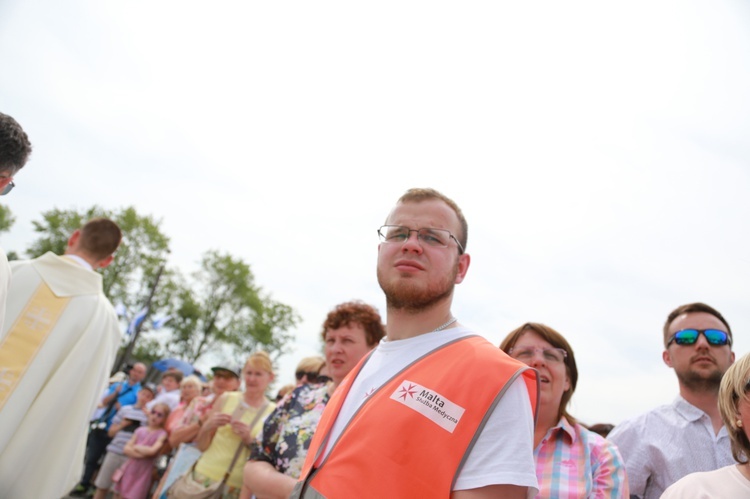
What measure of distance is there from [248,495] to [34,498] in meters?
1.54

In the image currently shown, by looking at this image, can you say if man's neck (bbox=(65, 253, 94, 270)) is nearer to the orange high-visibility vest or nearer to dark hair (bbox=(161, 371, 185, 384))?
the orange high-visibility vest

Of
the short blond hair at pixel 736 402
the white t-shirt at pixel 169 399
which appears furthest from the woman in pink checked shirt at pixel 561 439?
the white t-shirt at pixel 169 399

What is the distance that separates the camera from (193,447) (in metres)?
5.02

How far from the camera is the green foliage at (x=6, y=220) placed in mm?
44219

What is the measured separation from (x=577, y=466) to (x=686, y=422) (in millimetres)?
1073

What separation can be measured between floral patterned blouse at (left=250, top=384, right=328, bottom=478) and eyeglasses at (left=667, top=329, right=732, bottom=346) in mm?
2348

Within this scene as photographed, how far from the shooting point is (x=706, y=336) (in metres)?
3.34

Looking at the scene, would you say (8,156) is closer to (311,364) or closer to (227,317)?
(311,364)

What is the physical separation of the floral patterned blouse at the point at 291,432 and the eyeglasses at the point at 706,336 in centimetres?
235

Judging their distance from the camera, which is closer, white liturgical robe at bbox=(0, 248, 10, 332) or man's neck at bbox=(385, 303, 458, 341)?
man's neck at bbox=(385, 303, 458, 341)

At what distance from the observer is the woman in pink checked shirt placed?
2498 millimetres

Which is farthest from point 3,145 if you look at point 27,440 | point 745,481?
point 745,481

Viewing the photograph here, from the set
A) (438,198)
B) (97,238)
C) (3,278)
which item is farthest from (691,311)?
(97,238)

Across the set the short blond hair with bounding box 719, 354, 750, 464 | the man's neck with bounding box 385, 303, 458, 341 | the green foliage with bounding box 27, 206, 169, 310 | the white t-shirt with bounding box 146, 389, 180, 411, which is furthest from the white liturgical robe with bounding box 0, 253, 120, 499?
the green foliage with bounding box 27, 206, 169, 310
